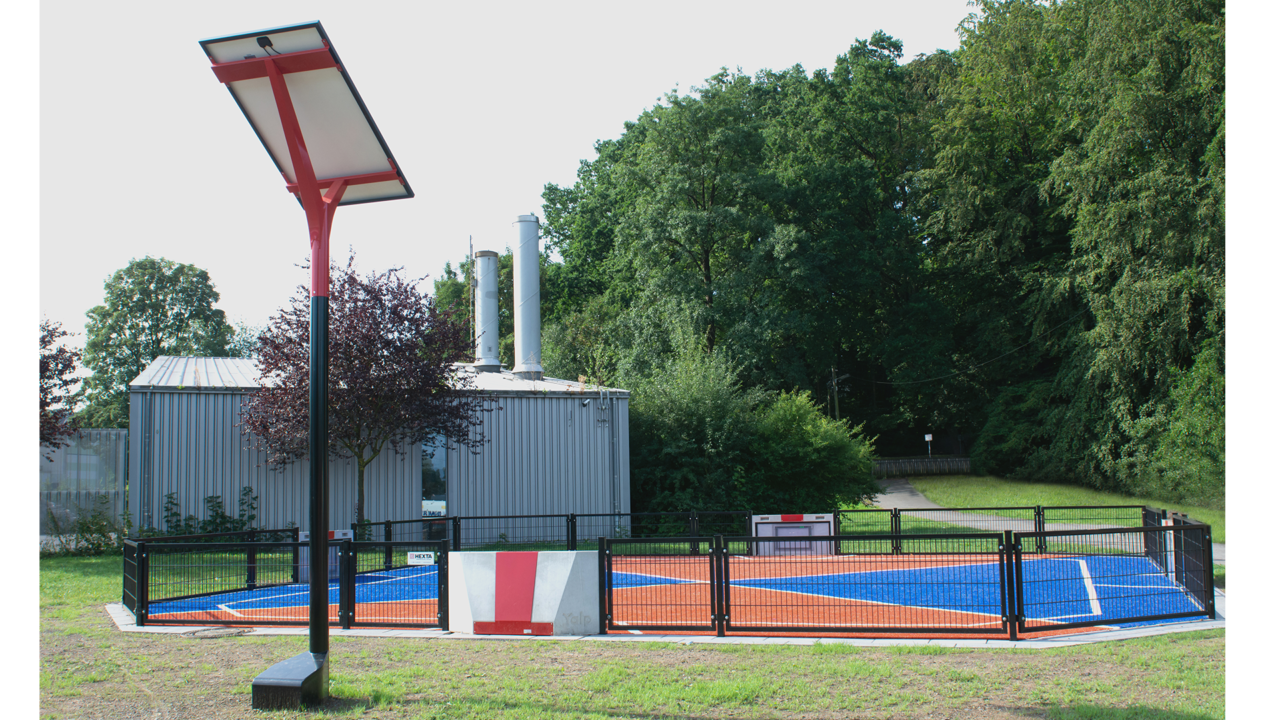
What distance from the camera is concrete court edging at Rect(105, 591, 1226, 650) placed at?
28.3ft

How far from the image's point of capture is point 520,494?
72.7 ft

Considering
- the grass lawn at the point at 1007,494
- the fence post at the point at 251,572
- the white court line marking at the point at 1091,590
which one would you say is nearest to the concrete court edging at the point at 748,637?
the white court line marking at the point at 1091,590

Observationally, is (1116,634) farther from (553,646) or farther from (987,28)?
(987,28)

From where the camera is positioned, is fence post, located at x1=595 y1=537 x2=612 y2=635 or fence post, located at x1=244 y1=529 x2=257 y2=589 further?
fence post, located at x1=244 y1=529 x2=257 y2=589

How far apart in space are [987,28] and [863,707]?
47.2 m

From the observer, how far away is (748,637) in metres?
9.30

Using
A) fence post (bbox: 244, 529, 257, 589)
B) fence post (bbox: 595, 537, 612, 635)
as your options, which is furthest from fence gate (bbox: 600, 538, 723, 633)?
fence post (bbox: 244, 529, 257, 589)

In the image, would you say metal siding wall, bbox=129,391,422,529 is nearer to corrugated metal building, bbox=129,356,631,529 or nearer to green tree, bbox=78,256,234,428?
corrugated metal building, bbox=129,356,631,529

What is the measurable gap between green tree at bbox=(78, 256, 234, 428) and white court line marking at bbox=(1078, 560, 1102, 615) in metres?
63.6

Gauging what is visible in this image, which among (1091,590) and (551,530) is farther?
(551,530)

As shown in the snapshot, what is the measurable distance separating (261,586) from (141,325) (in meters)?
59.1

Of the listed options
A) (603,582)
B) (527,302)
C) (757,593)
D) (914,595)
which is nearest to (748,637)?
(603,582)

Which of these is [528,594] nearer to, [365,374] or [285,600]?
[285,600]

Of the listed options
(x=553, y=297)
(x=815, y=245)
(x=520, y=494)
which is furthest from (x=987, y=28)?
(x=520, y=494)
